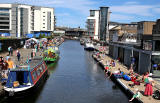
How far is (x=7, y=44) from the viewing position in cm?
4772

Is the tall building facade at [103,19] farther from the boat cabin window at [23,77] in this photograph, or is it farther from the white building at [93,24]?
the boat cabin window at [23,77]

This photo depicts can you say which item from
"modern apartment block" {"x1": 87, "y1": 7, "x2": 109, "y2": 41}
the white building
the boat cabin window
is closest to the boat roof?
the boat cabin window

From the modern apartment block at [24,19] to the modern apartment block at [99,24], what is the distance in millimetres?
36075

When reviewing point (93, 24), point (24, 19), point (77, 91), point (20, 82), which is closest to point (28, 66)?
point (20, 82)

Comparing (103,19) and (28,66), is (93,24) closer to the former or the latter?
(103,19)

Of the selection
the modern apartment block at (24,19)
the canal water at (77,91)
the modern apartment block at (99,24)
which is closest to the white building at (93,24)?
the modern apartment block at (99,24)

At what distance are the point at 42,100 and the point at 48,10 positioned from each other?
133m

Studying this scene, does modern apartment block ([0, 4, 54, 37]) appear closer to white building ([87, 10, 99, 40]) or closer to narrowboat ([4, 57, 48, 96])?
white building ([87, 10, 99, 40])

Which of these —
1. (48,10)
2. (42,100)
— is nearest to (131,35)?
(42,100)

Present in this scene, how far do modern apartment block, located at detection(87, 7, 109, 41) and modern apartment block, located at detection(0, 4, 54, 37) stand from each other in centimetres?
3607

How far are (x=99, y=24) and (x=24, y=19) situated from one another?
58.0 metres

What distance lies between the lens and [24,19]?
129 metres

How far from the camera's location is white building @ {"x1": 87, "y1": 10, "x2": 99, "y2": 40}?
6437 inches

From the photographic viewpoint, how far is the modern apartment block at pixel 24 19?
121 meters
